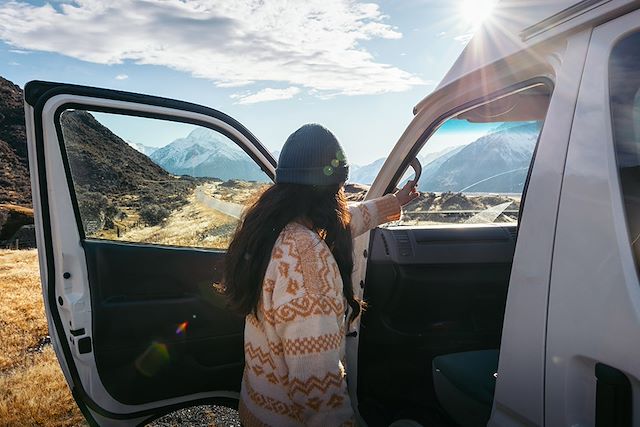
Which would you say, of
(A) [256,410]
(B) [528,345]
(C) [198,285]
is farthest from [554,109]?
(C) [198,285]

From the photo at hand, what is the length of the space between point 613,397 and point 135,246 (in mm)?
2335

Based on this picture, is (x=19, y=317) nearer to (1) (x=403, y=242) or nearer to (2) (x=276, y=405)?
(1) (x=403, y=242)

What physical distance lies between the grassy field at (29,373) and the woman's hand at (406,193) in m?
3.28

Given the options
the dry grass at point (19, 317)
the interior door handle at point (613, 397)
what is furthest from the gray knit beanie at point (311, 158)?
the dry grass at point (19, 317)

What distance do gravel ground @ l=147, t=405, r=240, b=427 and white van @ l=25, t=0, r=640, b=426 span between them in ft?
4.53

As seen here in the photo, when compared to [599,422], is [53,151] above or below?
above

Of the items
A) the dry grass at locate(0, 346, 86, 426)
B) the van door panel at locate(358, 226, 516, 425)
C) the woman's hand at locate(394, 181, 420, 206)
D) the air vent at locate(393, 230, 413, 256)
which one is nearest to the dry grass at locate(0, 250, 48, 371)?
the dry grass at locate(0, 346, 86, 426)

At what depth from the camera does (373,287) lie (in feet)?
10.3

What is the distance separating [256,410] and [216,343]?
3.03ft

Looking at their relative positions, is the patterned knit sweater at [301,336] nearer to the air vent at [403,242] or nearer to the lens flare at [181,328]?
the lens flare at [181,328]

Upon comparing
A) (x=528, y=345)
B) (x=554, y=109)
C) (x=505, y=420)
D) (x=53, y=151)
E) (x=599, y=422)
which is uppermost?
(x=554, y=109)

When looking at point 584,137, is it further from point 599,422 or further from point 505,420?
point 505,420

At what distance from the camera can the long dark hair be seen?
75.9 inches

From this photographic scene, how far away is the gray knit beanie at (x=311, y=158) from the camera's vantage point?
190 cm
